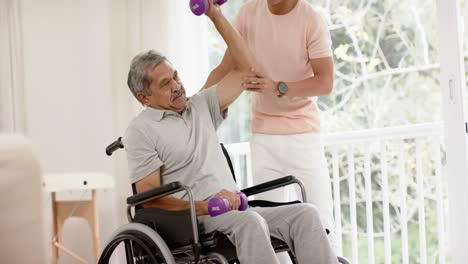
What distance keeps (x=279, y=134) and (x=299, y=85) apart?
0.86 feet

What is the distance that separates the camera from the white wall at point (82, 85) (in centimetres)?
420

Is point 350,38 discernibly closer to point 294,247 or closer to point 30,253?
point 294,247

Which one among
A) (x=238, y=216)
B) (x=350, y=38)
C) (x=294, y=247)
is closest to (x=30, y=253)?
(x=238, y=216)

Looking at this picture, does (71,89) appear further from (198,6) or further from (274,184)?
(274,184)

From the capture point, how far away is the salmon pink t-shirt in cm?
316

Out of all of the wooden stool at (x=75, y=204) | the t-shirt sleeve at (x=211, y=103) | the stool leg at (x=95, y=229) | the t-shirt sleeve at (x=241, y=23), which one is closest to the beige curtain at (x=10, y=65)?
the wooden stool at (x=75, y=204)

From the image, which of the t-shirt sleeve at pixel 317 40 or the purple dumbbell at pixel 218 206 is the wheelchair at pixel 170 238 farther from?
the t-shirt sleeve at pixel 317 40

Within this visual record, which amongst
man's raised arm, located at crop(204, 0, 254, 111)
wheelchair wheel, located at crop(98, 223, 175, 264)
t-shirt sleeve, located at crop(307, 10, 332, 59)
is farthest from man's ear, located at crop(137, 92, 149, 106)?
t-shirt sleeve, located at crop(307, 10, 332, 59)

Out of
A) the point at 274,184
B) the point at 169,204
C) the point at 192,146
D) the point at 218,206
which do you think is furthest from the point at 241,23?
the point at 218,206

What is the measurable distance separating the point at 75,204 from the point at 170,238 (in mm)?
1550

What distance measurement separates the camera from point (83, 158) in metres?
4.30

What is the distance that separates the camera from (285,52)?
318 centimetres

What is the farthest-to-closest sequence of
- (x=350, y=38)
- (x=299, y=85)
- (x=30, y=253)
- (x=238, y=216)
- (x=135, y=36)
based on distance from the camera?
(x=350, y=38) → (x=135, y=36) → (x=299, y=85) → (x=238, y=216) → (x=30, y=253)

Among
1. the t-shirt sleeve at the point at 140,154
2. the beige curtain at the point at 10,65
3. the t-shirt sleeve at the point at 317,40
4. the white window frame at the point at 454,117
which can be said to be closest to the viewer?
the t-shirt sleeve at the point at 140,154
